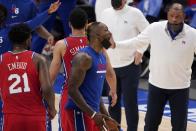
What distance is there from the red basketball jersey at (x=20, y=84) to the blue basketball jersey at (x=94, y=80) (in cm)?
40

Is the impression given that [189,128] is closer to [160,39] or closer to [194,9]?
[160,39]

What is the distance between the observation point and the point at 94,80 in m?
5.52

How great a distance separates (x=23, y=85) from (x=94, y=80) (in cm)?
60

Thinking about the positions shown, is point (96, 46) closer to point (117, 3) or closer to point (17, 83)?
point (17, 83)

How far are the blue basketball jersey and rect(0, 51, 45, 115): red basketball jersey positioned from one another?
15.7 inches

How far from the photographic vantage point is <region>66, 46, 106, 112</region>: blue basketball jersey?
216 inches

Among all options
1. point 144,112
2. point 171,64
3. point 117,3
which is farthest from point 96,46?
point 144,112

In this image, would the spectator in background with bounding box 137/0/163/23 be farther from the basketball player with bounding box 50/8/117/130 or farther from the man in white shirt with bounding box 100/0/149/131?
the basketball player with bounding box 50/8/117/130

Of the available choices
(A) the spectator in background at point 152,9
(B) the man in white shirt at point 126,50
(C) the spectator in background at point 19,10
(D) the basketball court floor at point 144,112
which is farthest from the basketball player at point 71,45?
(A) the spectator in background at point 152,9

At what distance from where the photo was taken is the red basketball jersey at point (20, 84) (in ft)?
17.7

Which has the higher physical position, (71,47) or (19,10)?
(19,10)

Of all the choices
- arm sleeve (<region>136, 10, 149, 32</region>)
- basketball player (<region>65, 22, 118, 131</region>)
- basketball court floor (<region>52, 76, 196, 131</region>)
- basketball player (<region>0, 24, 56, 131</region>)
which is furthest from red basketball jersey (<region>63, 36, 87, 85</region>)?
basketball court floor (<region>52, 76, 196, 131</region>)

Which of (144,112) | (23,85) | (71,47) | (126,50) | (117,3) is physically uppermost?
(117,3)

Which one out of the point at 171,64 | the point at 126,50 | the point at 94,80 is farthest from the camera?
the point at 126,50
